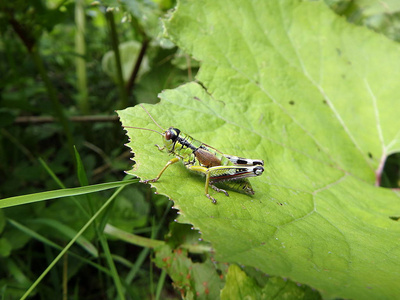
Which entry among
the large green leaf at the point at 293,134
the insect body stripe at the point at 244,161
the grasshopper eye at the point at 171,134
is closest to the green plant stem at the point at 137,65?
the large green leaf at the point at 293,134

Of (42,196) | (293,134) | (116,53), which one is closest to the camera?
(42,196)

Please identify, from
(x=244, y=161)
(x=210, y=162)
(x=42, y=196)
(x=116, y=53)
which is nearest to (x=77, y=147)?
(x=116, y=53)

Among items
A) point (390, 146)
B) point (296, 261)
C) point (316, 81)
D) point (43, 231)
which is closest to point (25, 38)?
point (43, 231)

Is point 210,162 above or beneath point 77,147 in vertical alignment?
above

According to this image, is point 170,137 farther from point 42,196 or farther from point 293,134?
point 293,134

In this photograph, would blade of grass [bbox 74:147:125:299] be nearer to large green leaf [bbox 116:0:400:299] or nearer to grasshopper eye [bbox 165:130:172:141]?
large green leaf [bbox 116:0:400:299]

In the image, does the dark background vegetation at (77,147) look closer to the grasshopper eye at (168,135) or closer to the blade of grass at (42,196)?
the blade of grass at (42,196)
